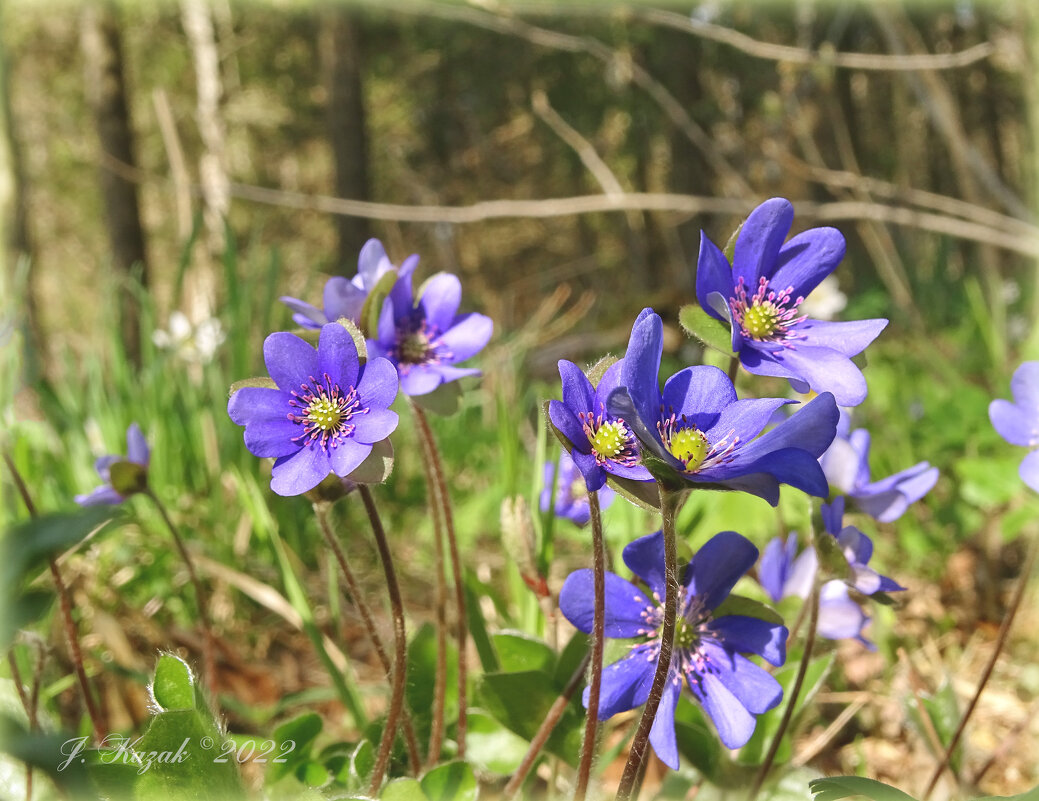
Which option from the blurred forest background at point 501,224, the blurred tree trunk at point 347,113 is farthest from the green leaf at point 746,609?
the blurred tree trunk at point 347,113

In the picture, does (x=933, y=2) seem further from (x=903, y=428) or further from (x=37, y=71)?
(x=37, y=71)

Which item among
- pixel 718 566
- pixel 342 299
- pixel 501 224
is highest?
pixel 342 299

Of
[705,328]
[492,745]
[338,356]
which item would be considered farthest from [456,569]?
[705,328]

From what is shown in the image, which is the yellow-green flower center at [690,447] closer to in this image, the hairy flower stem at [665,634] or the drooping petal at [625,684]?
the hairy flower stem at [665,634]

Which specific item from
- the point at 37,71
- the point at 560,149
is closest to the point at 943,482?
the point at 560,149

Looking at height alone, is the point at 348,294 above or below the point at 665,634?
above

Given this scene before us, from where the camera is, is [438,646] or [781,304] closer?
[781,304]

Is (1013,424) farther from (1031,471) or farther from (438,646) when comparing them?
(438,646)

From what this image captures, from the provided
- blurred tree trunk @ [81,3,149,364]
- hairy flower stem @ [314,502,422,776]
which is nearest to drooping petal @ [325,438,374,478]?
hairy flower stem @ [314,502,422,776]

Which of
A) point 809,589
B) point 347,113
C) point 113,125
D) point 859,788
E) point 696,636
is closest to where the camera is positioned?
point 859,788
